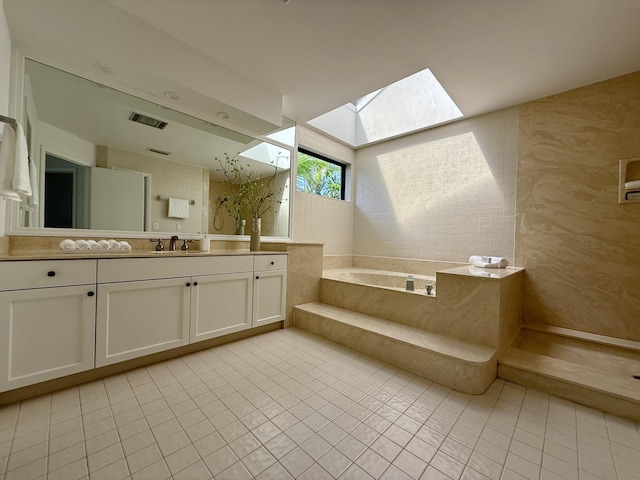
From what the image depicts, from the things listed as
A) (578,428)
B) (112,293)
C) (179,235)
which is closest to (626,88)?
(578,428)

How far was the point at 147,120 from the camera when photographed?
2.28m

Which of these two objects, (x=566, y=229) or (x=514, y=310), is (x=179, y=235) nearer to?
(x=514, y=310)

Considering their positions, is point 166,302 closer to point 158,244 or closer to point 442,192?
point 158,244

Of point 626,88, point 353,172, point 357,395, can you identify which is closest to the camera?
point 357,395

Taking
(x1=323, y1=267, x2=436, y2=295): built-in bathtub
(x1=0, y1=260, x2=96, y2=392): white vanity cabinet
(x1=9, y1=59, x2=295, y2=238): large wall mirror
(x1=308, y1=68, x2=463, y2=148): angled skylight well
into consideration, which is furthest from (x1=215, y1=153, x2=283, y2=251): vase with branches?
(x1=0, y1=260, x2=96, y2=392): white vanity cabinet

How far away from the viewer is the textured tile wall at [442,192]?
299cm

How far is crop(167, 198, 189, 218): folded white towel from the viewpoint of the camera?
2439 mm

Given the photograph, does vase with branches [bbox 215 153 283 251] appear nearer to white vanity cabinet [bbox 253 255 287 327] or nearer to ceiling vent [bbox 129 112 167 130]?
white vanity cabinet [bbox 253 255 287 327]

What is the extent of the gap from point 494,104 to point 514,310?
220 cm

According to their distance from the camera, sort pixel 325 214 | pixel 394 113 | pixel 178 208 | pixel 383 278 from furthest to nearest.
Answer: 1. pixel 325 214
2. pixel 394 113
3. pixel 383 278
4. pixel 178 208

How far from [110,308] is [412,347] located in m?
2.07

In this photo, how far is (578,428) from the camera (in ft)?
4.46

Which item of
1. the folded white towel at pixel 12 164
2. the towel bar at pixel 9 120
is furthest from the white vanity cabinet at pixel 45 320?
the towel bar at pixel 9 120

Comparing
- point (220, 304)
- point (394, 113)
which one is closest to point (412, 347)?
point (220, 304)
